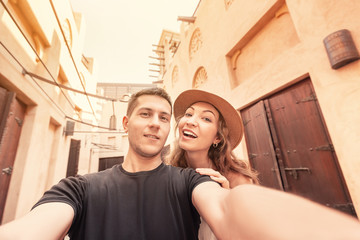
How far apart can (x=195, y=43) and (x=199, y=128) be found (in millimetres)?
5970

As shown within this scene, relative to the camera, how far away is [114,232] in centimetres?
101

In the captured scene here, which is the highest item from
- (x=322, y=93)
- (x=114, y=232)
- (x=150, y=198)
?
(x=322, y=93)

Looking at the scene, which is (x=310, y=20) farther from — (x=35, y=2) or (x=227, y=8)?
(x=35, y=2)

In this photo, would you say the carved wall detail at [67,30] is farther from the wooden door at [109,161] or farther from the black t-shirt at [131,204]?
the wooden door at [109,161]

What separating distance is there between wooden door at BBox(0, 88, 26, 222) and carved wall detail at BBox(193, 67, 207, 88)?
5.66m

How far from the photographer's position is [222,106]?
2.29 m

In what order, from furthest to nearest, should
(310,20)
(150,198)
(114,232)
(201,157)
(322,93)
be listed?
(310,20) → (322,93) → (201,157) → (150,198) → (114,232)

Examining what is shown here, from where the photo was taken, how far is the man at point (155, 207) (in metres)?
0.45

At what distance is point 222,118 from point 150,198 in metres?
1.76

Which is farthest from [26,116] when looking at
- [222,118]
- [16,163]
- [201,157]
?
[222,118]

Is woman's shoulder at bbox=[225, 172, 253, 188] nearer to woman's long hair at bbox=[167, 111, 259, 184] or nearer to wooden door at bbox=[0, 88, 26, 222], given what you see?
woman's long hair at bbox=[167, 111, 259, 184]

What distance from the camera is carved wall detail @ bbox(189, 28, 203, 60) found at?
649 centimetres

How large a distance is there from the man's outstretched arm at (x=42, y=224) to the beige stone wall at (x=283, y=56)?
133 inches

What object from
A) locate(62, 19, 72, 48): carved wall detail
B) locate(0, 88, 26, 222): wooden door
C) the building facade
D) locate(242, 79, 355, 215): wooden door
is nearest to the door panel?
locate(242, 79, 355, 215): wooden door
